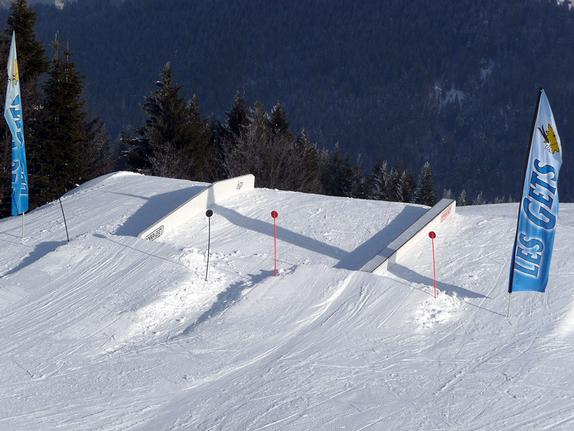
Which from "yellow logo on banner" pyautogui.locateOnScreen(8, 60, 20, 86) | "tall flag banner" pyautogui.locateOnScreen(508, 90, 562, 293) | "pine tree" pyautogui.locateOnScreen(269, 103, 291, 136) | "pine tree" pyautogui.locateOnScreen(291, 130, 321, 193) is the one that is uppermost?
"yellow logo on banner" pyautogui.locateOnScreen(8, 60, 20, 86)

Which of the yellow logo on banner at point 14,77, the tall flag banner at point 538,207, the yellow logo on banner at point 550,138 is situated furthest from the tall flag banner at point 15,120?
the yellow logo on banner at point 550,138

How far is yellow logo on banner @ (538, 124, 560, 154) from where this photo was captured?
11.0 metres

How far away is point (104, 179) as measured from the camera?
21.6 meters

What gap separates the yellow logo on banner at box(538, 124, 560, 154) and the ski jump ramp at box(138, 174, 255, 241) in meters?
Result: 8.26

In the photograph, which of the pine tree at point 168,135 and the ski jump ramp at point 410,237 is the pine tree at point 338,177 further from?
the ski jump ramp at point 410,237

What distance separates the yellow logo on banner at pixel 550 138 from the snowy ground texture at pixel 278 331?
2.78 m

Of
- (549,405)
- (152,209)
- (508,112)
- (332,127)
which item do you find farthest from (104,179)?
(508,112)

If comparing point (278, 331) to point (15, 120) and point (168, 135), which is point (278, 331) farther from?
point (168, 135)

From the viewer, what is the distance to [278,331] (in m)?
12.0

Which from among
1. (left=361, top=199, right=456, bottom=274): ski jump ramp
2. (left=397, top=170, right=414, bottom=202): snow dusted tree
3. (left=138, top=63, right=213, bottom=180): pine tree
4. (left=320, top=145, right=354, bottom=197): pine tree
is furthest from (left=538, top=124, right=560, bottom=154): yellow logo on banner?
(left=320, top=145, right=354, bottom=197): pine tree

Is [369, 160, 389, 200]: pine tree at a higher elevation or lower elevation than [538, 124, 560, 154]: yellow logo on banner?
lower

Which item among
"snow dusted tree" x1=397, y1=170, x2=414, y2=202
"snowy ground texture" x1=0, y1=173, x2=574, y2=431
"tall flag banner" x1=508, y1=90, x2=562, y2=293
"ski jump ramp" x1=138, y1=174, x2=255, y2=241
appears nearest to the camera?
"snowy ground texture" x1=0, y1=173, x2=574, y2=431

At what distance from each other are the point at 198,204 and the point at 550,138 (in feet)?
29.1

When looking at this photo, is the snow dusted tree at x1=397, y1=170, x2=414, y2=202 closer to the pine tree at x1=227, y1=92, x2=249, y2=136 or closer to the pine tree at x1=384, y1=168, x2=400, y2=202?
the pine tree at x1=384, y1=168, x2=400, y2=202
